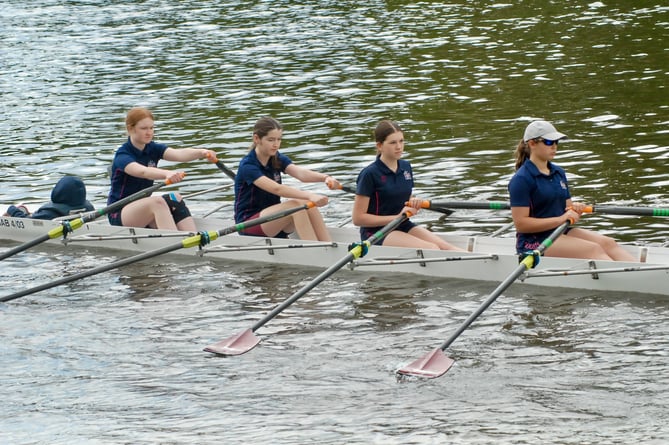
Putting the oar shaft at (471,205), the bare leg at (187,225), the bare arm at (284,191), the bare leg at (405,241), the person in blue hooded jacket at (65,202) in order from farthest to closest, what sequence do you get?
the person in blue hooded jacket at (65,202) → the bare leg at (187,225) → the bare arm at (284,191) → the bare leg at (405,241) → the oar shaft at (471,205)

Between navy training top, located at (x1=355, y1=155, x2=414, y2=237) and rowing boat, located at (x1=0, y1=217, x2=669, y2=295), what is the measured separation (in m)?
0.45

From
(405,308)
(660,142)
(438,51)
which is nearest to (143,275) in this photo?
(405,308)

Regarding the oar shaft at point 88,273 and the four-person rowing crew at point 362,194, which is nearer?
the four-person rowing crew at point 362,194

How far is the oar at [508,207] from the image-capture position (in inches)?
437

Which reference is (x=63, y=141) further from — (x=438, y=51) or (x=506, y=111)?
(x=438, y=51)

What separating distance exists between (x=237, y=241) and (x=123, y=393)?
14.3ft

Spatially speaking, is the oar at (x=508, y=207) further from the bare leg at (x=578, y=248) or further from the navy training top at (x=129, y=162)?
the navy training top at (x=129, y=162)

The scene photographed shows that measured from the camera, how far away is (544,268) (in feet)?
37.7

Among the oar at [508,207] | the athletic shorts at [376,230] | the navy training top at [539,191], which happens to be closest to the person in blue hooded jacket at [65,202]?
the athletic shorts at [376,230]

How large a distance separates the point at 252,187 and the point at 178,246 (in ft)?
4.73

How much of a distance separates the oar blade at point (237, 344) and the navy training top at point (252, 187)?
3046 mm

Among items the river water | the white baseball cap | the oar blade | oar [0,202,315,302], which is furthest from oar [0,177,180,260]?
the white baseball cap

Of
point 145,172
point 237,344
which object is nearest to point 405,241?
point 237,344

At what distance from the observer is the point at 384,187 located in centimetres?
1243
